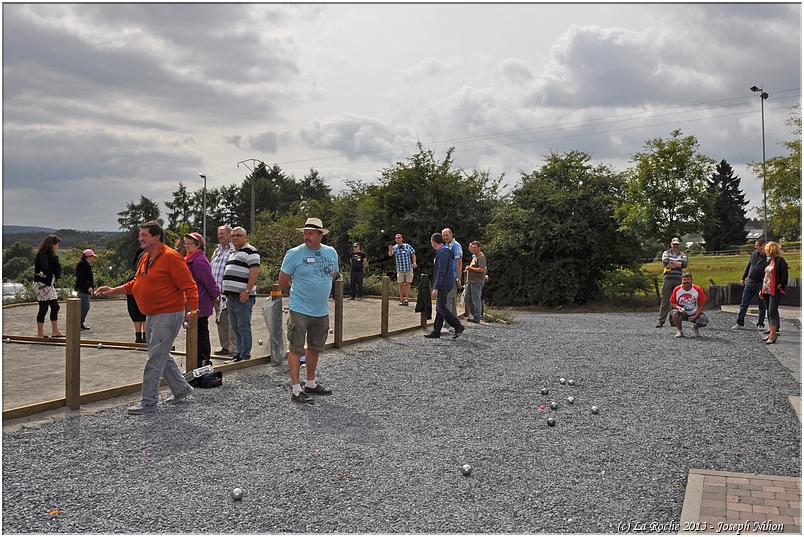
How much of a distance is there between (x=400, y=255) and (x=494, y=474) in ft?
39.2

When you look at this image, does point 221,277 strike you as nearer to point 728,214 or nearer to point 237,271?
point 237,271

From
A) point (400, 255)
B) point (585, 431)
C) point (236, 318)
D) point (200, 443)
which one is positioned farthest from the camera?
point (400, 255)

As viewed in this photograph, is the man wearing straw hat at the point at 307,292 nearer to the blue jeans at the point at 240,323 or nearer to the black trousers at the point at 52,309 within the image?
the blue jeans at the point at 240,323

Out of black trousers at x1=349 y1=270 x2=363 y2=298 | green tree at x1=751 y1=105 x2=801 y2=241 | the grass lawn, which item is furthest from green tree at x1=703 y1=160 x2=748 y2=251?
black trousers at x1=349 y1=270 x2=363 y2=298

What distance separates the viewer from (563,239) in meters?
25.3

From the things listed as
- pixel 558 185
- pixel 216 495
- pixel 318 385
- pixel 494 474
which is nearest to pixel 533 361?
pixel 318 385

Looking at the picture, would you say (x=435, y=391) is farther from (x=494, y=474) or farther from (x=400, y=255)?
(x=400, y=255)

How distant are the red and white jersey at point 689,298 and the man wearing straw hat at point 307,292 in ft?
26.4

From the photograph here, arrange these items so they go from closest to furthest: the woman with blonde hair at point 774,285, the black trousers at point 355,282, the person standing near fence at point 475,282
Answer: the woman with blonde hair at point 774,285
the person standing near fence at point 475,282
the black trousers at point 355,282

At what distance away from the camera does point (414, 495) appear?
489cm

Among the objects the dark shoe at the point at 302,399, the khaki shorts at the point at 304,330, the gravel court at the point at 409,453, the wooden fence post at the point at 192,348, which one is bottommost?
the gravel court at the point at 409,453

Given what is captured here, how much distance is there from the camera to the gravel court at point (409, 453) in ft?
14.9

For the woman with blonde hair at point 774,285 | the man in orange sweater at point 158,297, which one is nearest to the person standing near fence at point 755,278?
the woman with blonde hair at point 774,285

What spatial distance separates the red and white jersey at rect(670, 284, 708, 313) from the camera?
13344 millimetres
